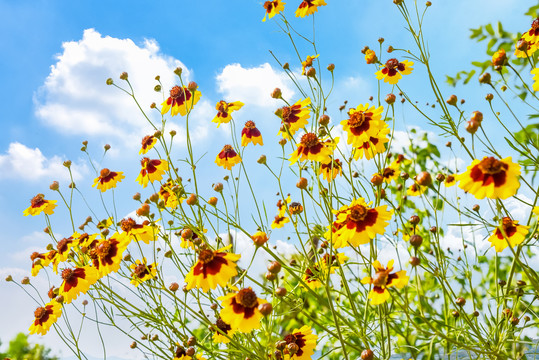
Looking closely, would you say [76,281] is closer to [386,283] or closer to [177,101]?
[177,101]

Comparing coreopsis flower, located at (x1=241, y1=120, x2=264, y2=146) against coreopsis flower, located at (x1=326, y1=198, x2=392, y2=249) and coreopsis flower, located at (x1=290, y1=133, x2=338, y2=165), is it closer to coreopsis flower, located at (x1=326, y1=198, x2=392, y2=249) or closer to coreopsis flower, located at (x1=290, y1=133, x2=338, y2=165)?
coreopsis flower, located at (x1=290, y1=133, x2=338, y2=165)

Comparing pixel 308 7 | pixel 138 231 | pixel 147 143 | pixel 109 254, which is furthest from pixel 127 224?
pixel 308 7

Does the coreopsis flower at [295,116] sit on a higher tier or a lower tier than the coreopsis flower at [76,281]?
higher

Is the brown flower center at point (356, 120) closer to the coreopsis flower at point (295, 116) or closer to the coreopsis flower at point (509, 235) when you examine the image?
the coreopsis flower at point (295, 116)

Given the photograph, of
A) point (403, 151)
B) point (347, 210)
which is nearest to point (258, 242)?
point (347, 210)

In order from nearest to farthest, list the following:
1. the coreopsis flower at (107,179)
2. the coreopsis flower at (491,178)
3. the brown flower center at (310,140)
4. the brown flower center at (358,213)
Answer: the coreopsis flower at (491,178) → the brown flower center at (358,213) → the brown flower center at (310,140) → the coreopsis flower at (107,179)

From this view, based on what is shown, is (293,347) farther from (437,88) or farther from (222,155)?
(222,155)

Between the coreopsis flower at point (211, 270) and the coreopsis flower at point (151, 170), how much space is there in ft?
2.53

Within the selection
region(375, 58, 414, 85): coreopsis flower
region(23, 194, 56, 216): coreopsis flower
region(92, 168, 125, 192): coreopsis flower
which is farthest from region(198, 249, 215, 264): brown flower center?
region(23, 194, 56, 216): coreopsis flower

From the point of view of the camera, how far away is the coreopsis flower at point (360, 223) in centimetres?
113

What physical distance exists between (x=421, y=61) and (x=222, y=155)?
0.89 meters

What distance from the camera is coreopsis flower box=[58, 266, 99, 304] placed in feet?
4.92

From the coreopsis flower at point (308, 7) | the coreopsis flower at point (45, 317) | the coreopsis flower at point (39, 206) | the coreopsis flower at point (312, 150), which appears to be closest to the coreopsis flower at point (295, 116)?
the coreopsis flower at point (312, 150)

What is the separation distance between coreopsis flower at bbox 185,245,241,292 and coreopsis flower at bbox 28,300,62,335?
988 millimetres
